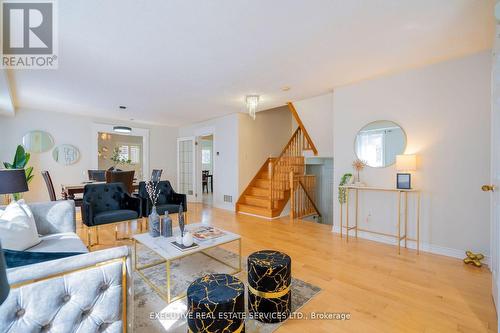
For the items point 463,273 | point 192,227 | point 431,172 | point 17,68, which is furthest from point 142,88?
point 463,273

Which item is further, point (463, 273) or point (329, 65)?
point (329, 65)

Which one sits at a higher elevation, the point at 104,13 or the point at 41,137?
the point at 104,13

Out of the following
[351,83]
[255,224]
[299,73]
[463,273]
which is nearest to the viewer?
[463,273]

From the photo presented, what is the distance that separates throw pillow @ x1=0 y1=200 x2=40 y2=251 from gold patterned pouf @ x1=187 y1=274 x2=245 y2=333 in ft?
5.12

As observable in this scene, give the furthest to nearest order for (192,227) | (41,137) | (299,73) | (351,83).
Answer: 1. (41,137)
2. (351,83)
3. (299,73)
4. (192,227)

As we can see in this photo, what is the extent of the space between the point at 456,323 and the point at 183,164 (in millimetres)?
7327

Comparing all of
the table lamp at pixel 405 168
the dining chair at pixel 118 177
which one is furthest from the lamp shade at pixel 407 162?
the dining chair at pixel 118 177

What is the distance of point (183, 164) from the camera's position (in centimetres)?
795

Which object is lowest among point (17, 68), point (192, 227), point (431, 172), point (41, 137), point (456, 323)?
point (456, 323)

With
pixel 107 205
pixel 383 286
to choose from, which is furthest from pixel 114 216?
pixel 383 286

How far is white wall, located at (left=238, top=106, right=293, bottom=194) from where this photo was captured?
6191mm

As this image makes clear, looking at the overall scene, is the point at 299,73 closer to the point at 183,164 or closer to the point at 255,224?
the point at 255,224

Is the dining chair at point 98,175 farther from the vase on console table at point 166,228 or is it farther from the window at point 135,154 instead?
the window at point 135,154

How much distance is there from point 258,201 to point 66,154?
16.5 ft
